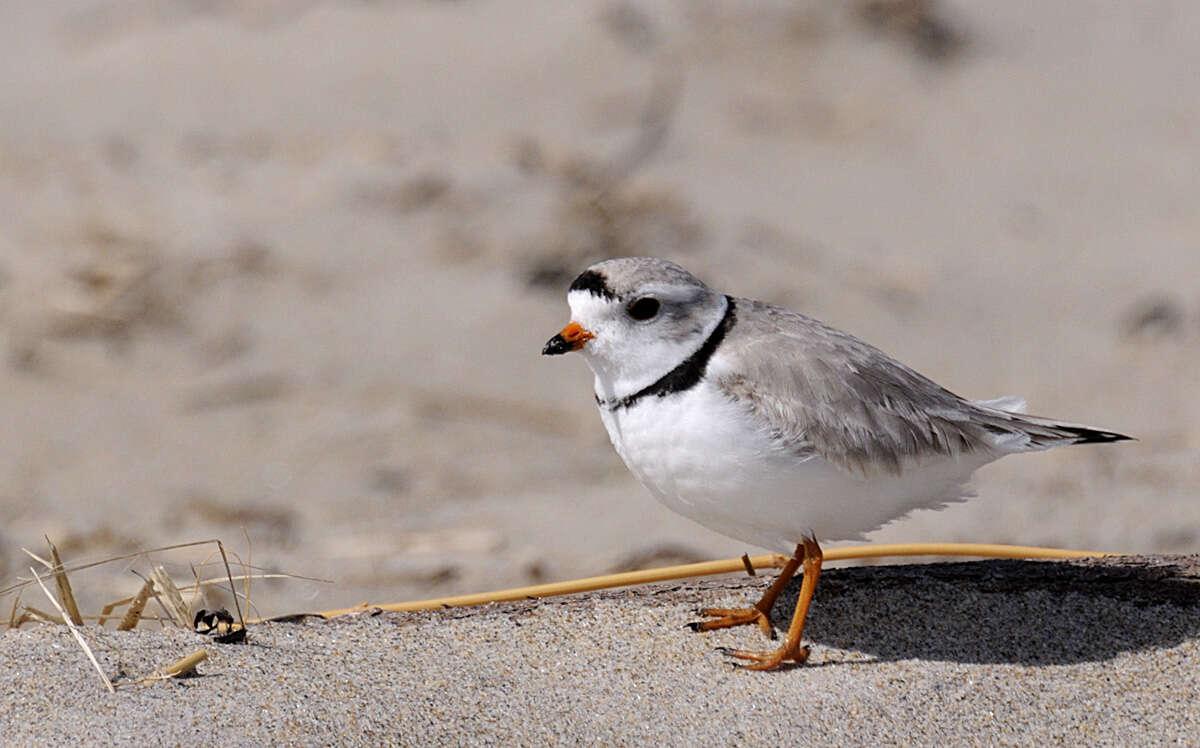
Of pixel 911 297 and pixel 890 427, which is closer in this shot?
pixel 890 427

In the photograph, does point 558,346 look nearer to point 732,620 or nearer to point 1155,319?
point 732,620

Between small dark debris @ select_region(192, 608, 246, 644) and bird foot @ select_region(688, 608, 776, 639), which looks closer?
small dark debris @ select_region(192, 608, 246, 644)

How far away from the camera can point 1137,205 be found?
7238 mm

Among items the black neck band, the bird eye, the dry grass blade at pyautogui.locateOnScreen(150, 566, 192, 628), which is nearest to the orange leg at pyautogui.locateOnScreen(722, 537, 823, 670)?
the black neck band

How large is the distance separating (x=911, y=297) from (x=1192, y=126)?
213cm

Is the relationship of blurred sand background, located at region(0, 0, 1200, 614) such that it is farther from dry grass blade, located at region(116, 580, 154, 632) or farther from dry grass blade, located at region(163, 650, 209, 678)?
dry grass blade, located at region(163, 650, 209, 678)

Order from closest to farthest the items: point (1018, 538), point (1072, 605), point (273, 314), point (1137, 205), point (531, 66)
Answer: point (1072, 605) → point (1018, 538) → point (273, 314) → point (1137, 205) → point (531, 66)

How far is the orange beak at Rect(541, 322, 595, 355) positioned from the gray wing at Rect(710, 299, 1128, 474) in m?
0.27

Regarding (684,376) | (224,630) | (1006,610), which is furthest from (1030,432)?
(224,630)

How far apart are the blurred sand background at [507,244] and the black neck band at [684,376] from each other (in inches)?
81.2

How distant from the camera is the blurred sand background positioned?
5508 mm

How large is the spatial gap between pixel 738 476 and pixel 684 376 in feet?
0.76

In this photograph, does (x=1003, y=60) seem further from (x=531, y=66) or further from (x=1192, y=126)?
(x=531, y=66)

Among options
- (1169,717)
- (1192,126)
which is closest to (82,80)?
(1192,126)
